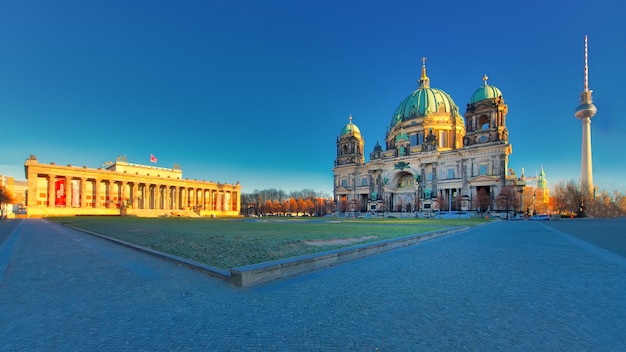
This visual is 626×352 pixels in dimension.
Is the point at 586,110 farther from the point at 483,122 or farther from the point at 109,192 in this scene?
the point at 109,192

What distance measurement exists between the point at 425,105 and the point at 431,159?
1813 centimetres

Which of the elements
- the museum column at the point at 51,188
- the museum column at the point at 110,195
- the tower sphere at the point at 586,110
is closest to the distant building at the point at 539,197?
the tower sphere at the point at 586,110

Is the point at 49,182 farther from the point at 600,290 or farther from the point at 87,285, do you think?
the point at 600,290

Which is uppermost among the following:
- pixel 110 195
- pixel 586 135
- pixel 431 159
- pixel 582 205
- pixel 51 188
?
pixel 586 135

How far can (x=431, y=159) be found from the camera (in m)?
71.8

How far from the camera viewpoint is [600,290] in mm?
5812

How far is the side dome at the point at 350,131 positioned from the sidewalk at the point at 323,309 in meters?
90.4

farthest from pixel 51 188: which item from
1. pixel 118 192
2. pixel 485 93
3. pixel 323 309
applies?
pixel 485 93

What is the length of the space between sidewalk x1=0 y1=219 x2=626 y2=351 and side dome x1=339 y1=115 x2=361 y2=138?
90.4 meters

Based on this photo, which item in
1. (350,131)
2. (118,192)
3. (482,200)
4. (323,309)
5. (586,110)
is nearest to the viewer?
(323,309)

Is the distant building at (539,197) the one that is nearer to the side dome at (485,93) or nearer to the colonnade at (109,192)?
the side dome at (485,93)

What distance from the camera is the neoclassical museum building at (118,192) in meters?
68.4

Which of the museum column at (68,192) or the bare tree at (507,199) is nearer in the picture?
the bare tree at (507,199)

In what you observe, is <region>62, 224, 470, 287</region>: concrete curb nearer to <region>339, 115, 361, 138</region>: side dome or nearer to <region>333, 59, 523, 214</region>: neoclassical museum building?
<region>333, 59, 523, 214</region>: neoclassical museum building
